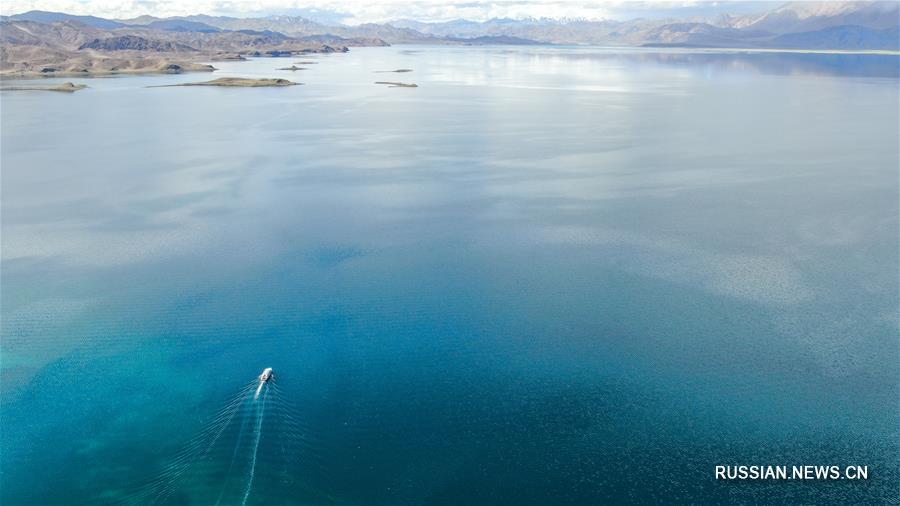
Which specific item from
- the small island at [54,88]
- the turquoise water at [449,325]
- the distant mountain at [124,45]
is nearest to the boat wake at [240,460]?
the turquoise water at [449,325]

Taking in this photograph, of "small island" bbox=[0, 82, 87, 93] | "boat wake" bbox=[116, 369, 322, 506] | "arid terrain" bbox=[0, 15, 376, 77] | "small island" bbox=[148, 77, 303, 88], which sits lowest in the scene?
"boat wake" bbox=[116, 369, 322, 506]

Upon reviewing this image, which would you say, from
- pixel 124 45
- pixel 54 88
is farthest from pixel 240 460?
pixel 124 45

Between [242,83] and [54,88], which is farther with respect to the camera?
[242,83]

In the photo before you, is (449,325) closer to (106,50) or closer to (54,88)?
(54,88)

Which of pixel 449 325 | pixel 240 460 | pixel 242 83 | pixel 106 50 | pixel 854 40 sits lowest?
pixel 240 460

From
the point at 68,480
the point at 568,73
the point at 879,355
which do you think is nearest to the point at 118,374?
the point at 68,480

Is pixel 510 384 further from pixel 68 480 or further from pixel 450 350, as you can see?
pixel 68 480

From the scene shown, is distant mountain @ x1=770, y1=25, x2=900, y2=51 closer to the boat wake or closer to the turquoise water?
the turquoise water

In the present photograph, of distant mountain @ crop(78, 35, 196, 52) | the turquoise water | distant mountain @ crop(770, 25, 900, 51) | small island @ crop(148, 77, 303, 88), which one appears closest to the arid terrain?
distant mountain @ crop(78, 35, 196, 52)

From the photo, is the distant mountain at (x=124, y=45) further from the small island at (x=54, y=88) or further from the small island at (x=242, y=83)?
the small island at (x=242, y=83)
